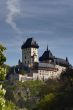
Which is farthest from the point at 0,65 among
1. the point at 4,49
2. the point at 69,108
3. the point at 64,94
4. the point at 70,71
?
the point at 70,71

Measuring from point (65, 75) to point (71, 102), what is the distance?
46801 mm

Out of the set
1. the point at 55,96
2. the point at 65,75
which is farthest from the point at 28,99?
the point at 55,96

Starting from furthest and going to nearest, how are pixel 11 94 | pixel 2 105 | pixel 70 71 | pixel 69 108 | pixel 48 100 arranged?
pixel 11 94 → pixel 70 71 → pixel 48 100 → pixel 69 108 → pixel 2 105

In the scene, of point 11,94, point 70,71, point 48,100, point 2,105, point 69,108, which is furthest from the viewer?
point 11,94

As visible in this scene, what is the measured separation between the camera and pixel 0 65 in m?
22.8

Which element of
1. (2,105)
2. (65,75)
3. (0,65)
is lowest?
(2,105)

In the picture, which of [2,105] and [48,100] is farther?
[48,100]

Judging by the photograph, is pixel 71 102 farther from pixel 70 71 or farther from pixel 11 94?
pixel 11 94

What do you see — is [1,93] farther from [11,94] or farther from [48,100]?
[11,94]

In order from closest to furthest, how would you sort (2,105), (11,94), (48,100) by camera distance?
(2,105) < (48,100) < (11,94)

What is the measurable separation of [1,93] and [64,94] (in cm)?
9411

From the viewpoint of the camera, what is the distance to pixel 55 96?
116 meters

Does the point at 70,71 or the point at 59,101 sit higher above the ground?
the point at 70,71

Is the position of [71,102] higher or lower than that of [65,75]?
lower
